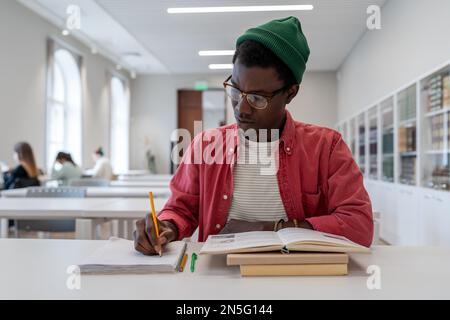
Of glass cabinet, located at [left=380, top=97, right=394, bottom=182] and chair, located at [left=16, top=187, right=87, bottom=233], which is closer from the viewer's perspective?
chair, located at [left=16, top=187, right=87, bottom=233]

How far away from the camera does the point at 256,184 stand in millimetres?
1308

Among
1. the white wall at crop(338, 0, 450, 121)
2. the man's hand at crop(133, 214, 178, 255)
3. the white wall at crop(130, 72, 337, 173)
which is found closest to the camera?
the man's hand at crop(133, 214, 178, 255)

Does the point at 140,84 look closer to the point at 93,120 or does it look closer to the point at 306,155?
the point at 93,120

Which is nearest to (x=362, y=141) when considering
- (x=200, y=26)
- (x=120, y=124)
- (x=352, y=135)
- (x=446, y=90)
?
(x=352, y=135)

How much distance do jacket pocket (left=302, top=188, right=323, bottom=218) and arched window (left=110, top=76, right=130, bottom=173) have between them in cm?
933

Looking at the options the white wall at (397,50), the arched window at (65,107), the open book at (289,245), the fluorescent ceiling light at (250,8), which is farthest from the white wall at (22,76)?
the open book at (289,245)

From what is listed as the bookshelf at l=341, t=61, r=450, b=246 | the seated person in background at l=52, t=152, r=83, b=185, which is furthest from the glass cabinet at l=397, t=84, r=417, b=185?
the seated person in background at l=52, t=152, r=83, b=185

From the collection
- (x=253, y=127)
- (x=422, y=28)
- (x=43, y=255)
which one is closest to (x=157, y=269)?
(x=43, y=255)

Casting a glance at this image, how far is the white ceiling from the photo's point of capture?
6.42ft

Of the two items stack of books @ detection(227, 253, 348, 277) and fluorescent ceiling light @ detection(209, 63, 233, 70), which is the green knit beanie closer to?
fluorescent ceiling light @ detection(209, 63, 233, 70)

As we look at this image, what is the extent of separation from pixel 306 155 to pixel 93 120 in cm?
801

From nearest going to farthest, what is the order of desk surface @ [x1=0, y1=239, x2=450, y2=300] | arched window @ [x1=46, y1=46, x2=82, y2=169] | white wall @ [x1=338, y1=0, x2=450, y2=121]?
desk surface @ [x1=0, y1=239, x2=450, y2=300] < white wall @ [x1=338, y1=0, x2=450, y2=121] < arched window @ [x1=46, y1=46, x2=82, y2=169]

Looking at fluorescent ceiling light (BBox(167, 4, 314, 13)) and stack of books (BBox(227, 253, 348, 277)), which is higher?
fluorescent ceiling light (BBox(167, 4, 314, 13))

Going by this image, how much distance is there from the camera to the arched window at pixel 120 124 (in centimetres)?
1030
